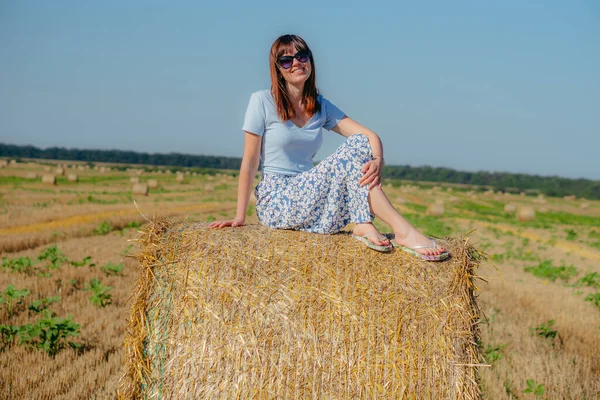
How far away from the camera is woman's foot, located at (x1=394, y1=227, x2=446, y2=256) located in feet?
13.6

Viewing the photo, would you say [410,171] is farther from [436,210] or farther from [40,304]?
[40,304]

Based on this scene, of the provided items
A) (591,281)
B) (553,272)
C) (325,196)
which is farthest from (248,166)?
(553,272)

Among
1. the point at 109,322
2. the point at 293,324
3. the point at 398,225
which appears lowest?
the point at 109,322

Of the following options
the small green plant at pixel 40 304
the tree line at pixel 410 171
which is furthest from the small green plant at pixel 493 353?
the tree line at pixel 410 171

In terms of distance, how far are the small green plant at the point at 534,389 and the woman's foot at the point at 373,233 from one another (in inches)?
75.7

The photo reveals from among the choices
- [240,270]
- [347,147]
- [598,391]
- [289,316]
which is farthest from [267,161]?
[598,391]

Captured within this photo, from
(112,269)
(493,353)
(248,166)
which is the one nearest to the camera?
(248,166)

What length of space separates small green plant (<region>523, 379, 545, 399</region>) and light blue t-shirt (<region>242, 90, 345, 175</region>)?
8.74 ft

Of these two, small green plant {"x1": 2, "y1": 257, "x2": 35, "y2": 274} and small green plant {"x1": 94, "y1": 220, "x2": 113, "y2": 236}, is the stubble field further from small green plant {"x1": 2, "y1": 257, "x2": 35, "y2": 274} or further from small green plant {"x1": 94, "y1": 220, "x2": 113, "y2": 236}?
small green plant {"x1": 94, "y1": 220, "x2": 113, "y2": 236}

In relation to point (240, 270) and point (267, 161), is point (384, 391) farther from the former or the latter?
point (267, 161)

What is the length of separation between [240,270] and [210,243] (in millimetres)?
330

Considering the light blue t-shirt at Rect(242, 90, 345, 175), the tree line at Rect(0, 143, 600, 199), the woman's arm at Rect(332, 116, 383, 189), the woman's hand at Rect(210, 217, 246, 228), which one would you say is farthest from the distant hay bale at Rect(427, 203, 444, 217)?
the tree line at Rect(0, 143, 600, 199)

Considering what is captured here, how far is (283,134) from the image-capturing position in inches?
187

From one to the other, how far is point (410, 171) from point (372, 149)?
410 ft
